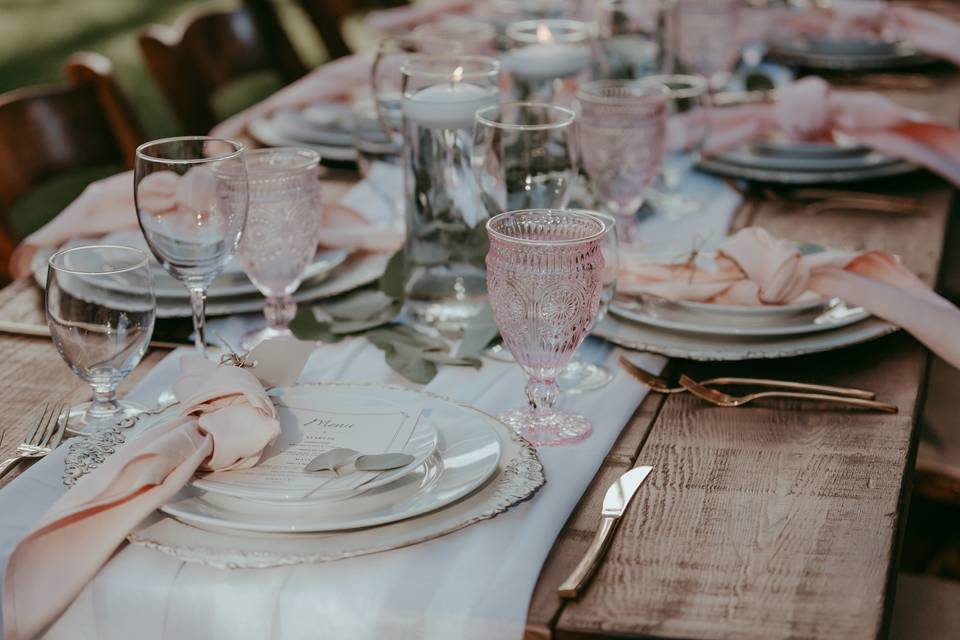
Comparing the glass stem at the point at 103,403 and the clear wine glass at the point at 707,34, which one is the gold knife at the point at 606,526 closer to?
the glass stem at the point at 103,403

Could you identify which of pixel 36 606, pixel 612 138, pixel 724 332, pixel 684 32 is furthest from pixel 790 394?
pixel 684 32

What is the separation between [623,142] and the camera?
1.35 metres

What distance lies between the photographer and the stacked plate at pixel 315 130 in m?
1.71

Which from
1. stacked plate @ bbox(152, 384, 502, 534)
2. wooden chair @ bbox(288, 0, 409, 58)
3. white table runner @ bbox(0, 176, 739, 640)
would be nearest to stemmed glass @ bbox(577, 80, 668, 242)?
stacked plate @ bbox(152, 384, 502, 534)

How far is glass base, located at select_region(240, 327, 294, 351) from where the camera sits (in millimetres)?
1106

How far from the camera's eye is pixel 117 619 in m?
0.74

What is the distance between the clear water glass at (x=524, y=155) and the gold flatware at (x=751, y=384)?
0.64 ft

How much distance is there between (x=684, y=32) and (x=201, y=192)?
3.70ft

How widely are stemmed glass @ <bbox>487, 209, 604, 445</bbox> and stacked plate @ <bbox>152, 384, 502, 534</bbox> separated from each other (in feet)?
0.19

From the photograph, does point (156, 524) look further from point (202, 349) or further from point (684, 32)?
point (684, 32)

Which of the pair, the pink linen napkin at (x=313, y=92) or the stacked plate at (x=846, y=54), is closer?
the pink linen napkin at (x=313, y=92)

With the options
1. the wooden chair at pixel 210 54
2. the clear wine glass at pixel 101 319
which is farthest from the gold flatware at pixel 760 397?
the wooden chair at pixel 210 54

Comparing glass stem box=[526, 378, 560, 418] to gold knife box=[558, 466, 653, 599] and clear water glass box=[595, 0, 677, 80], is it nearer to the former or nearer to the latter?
gold knife box=[558, 466, 653, 599]

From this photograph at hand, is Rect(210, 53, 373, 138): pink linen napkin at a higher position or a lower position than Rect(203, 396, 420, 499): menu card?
lower
